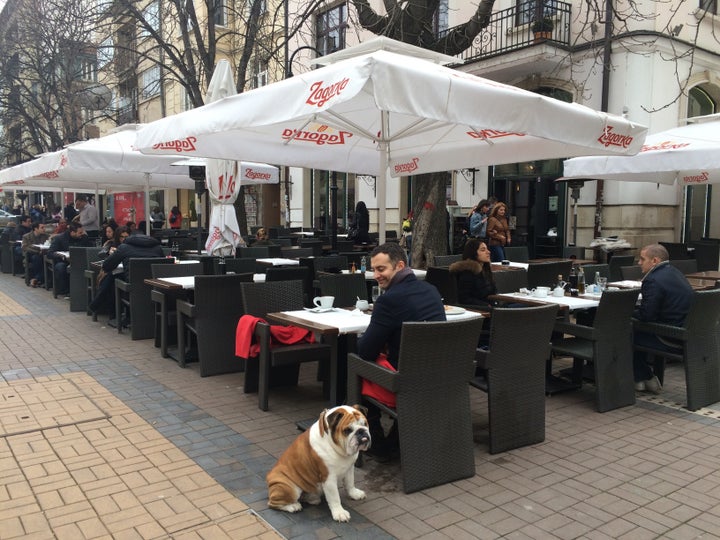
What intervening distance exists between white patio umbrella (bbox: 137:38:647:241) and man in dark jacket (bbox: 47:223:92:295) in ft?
17.4

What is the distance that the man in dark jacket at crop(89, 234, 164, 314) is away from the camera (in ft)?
26.0

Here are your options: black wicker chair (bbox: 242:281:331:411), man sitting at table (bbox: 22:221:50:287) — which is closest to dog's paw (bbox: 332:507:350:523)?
black wicker chair (bbox: 242:281:331:411)

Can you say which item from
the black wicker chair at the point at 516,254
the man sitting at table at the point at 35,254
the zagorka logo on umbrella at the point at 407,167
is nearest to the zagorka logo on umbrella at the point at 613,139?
the zagorka logo on umbrella at the point at 407,167

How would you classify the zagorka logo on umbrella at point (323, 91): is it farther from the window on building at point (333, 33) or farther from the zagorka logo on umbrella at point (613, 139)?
the window on building at point (333, 33)

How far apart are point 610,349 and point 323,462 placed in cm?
308

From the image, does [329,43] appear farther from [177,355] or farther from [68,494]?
[68,494]

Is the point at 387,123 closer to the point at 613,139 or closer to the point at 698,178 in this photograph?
the point at 613,139

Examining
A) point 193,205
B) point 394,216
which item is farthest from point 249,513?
point 193,205

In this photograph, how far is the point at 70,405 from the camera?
5004 mm

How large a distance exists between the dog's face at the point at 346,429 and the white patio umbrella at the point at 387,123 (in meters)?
1.84

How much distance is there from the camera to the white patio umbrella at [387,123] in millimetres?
3701

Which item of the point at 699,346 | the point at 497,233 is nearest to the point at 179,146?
the point at 699,346

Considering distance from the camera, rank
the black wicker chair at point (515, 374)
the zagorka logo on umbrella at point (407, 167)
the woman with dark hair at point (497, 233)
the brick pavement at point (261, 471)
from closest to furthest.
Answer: the brick pavement at point (261, 471)
the black wicker chair at point (515, 374)
the zagorka logo on umbrella at point (407, 167)
the woman with dark hair at point (497, 233)

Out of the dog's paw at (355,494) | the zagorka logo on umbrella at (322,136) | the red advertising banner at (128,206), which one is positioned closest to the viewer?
the dog's paw at (355,494)
